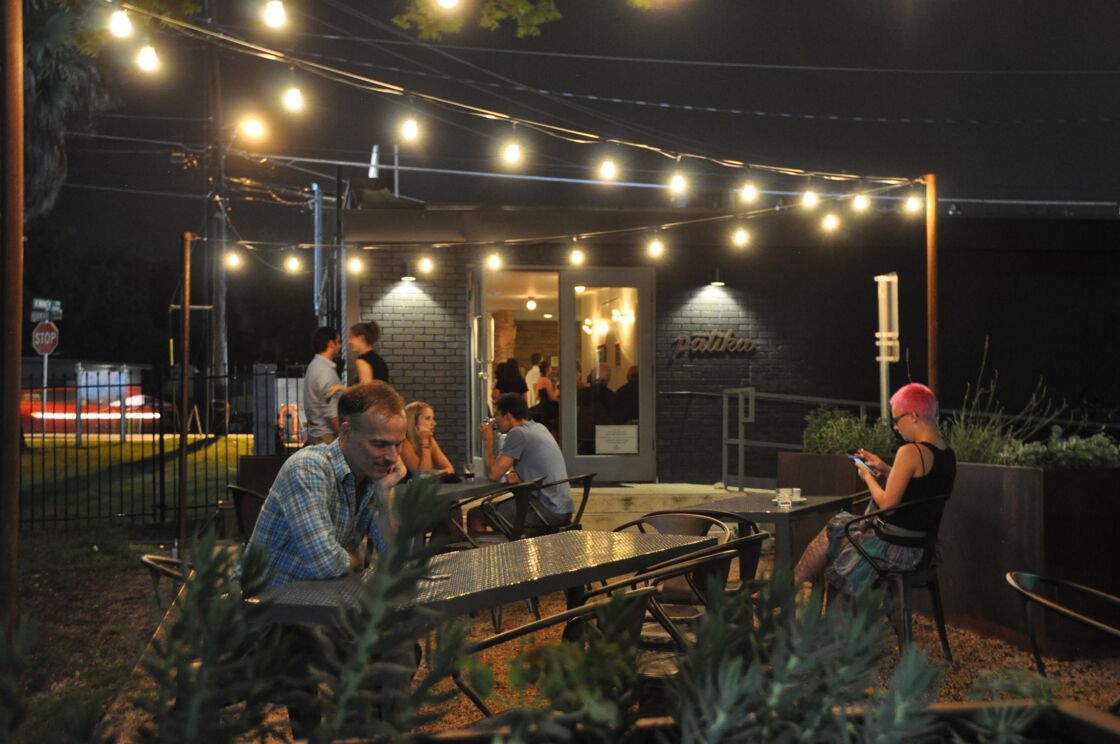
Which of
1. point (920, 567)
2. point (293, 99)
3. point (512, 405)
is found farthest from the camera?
point (293, 99)

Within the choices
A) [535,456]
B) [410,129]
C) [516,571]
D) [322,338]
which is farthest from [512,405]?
[516,571]

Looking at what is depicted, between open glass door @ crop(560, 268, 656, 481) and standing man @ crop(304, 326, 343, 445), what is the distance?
499 cm

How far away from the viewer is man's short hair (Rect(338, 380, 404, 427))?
391cm

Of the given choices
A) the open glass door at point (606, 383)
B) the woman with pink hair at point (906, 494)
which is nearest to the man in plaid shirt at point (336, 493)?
the woman with pink hair at point (906, 494)

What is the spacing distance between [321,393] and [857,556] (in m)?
5.02

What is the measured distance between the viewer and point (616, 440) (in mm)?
14625

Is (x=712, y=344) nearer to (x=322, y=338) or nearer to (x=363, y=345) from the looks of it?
(x=363, y=345)

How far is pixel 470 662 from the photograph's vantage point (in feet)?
3.63

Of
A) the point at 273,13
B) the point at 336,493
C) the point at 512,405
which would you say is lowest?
the point at 336,493

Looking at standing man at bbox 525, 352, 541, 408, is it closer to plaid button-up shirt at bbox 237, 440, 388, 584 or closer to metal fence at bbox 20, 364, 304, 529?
metal fence at bbox 20, 364, 304, 529

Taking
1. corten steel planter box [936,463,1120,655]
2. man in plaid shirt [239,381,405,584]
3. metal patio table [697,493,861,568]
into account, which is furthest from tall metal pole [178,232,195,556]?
corten steel planter box [936,463,1120,655]

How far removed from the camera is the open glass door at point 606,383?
1452cm

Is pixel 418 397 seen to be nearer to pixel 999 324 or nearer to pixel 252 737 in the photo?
pixel 999 324

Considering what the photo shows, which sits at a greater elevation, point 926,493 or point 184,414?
point 184,414
